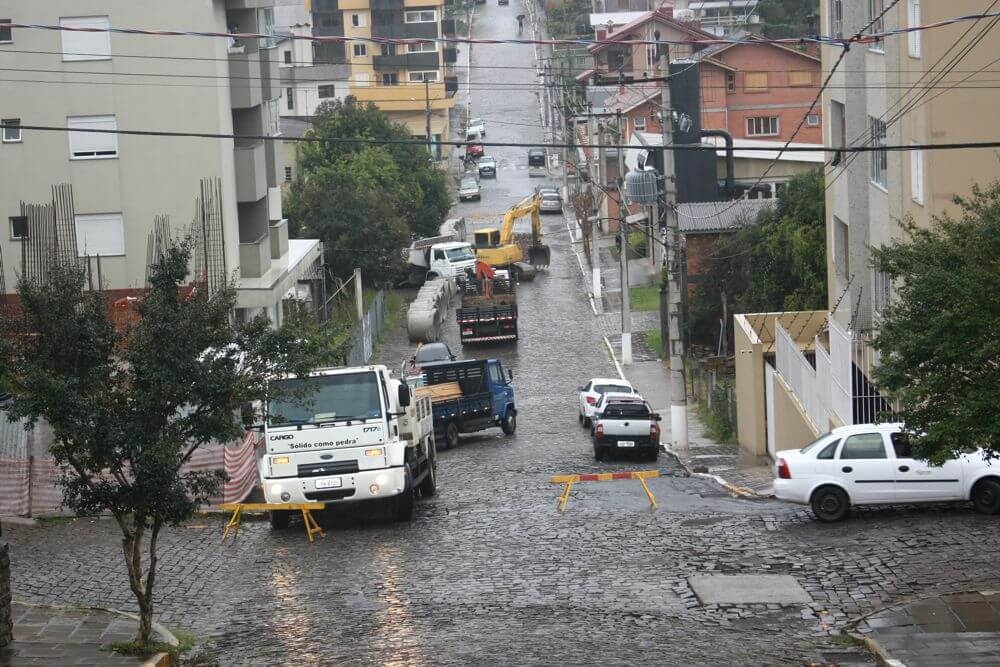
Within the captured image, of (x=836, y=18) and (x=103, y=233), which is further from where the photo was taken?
(x=103, y=233)

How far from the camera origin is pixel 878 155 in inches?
1148

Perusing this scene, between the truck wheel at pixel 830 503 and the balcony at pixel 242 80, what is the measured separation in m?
25.0

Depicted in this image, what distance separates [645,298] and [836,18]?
96.7 feet

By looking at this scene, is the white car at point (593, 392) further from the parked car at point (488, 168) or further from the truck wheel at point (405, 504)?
the parked car at point (488, 168)

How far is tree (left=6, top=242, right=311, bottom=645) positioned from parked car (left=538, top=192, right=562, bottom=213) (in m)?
74.5

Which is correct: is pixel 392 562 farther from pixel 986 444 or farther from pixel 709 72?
pixel 709 72

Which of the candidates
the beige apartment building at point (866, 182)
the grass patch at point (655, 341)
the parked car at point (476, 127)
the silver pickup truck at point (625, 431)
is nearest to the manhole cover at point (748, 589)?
the beige apartment building at point (866, 182)

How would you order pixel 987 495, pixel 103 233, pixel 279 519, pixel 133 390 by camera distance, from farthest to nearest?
pixel 103 233
pixel 279 519
pixel 987 495
pixel 133 390

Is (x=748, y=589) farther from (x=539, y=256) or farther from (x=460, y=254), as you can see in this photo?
(x=539, y=256)

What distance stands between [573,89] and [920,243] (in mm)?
79775

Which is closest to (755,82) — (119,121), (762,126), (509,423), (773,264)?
(762,126)

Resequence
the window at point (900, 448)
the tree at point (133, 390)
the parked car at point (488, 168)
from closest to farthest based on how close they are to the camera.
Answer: the tree at point (133, 390)
the window at point (900, 448)
the parked car at point (488, 168)

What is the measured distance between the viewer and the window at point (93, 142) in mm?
38969

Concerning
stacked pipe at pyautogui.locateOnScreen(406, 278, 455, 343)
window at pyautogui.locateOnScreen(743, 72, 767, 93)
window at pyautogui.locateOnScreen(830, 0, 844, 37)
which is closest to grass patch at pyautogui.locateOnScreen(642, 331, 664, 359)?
stacked pipe at pyautogui.locateOnScreen(406, 278, 455, 343)
